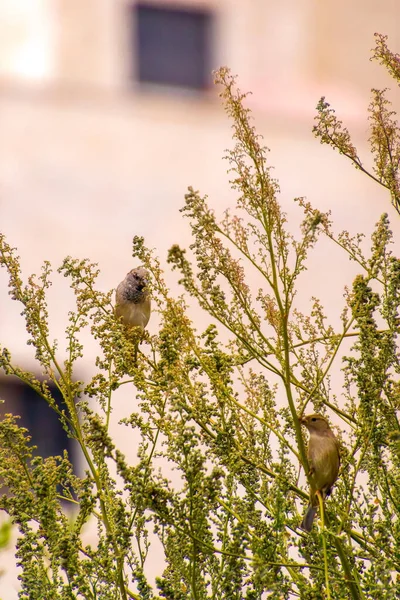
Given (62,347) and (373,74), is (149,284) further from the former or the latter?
(373,74)

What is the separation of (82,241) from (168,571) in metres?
5.24

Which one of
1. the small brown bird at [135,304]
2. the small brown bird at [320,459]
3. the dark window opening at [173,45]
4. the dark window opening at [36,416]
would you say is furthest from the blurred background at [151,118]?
the small brown bird at [320,459]

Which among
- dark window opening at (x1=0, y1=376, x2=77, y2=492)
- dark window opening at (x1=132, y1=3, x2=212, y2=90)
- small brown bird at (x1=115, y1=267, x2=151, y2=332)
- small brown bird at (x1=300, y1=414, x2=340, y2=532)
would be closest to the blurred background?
dark window opening at (x1=132, y1=3, x2=212, y2=90)

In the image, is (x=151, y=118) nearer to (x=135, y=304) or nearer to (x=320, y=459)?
A: (x=135, y=304)

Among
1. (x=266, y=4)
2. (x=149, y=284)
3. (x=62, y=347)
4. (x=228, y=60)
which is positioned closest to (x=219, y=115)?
(x=228, y=60)

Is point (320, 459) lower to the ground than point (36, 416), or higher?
lower

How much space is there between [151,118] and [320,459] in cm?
565

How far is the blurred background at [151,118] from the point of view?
7.12 meters

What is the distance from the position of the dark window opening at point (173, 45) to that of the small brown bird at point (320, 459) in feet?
18.9

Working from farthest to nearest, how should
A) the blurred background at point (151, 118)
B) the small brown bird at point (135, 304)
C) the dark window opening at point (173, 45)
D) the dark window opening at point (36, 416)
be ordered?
the dark window opening at point (173, 45) → the blurred background at point (151, 118) → the dark window opening at point (36, 416) → the small brown bird at point (135, 304)

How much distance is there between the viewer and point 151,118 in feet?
24.9

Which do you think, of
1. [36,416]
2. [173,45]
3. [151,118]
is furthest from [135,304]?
[173,45]

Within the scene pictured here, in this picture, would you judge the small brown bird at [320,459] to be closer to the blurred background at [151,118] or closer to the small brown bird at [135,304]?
the small brown bird at [135,304]

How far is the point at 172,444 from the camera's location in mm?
1799
